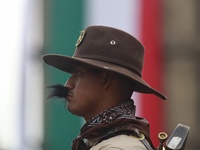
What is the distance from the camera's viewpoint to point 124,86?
9.85ft

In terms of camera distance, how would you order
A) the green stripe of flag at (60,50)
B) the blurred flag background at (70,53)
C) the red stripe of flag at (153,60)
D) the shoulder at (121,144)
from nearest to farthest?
the shoulder at (121,144) → the red stripe of flag at (153,60) → the blurred flag background at (70,53) → the green stripe of flag at (60,50)

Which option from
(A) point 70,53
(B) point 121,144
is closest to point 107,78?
(B) point 121,144

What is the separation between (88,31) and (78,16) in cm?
387

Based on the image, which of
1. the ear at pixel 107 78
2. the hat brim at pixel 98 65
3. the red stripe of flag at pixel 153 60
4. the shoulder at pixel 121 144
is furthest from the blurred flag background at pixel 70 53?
the shoulder at pixel 121 144

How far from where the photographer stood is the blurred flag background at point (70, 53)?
21.8ft

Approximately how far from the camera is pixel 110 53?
301 cm

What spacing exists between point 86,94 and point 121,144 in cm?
33

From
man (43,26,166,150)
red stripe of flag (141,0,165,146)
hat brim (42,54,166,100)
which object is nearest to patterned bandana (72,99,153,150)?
man (43,26,166,150)

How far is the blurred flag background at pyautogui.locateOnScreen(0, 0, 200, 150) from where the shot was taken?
262 inches

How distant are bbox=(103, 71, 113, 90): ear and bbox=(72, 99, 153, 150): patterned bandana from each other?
94 mm

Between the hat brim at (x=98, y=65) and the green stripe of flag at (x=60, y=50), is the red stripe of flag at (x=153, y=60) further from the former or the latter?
the hat brim at (x=98, y=65)

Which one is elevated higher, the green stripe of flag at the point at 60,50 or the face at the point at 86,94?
the face at the point at 86,94

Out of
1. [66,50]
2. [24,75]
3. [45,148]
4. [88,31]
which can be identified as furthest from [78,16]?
[88,31]

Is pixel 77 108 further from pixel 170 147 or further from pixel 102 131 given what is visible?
pixel 170 147
